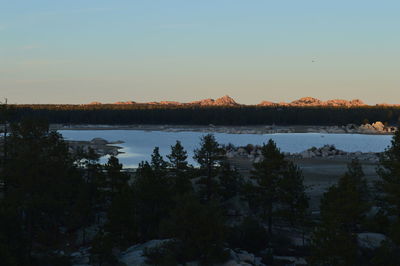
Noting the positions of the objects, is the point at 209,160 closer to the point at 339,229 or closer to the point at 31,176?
the point at 31,176

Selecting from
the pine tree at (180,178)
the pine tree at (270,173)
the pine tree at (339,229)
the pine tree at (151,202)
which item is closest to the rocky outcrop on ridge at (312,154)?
the pine tree at (180,178)

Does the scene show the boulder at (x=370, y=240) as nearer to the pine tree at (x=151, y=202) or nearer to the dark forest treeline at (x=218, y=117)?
the pine tree at (x=151, y=202)

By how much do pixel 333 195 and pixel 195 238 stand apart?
7270 millimetres

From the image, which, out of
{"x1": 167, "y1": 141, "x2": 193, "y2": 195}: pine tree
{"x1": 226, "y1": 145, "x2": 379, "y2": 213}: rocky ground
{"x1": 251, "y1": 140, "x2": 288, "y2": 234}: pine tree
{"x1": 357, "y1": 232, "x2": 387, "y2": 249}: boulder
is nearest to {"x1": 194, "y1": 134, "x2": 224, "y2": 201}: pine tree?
{"x1": 167, "y1": 141, "x2": 193, "y2": 195}: pine tree

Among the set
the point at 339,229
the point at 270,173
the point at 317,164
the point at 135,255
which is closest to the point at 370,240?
the point at 339,229

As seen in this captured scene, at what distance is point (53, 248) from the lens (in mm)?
31328

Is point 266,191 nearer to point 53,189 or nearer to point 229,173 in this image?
point 229,173

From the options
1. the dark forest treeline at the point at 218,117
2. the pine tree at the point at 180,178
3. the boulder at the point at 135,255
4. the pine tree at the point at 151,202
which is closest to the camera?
the boulder at the point at 135,255

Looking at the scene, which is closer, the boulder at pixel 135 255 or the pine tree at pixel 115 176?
the boulder at pixel 135 255

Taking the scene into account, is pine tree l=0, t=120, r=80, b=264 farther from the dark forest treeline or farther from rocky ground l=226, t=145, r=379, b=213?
the dark forest treeline

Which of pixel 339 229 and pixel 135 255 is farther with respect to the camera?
pixel 135 255

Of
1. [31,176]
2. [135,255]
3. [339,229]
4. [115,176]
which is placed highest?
[31,176]

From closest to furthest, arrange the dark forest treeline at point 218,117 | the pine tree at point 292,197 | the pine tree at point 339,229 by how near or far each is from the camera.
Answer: the pine tree at point 339,229 → the pine tree at point 292,197 → the dark forest treeline at point 218,117

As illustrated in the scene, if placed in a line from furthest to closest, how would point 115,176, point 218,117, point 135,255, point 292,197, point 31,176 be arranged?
point 218,117, point 115,176, point 292,197, point 31,176, point 135,255
